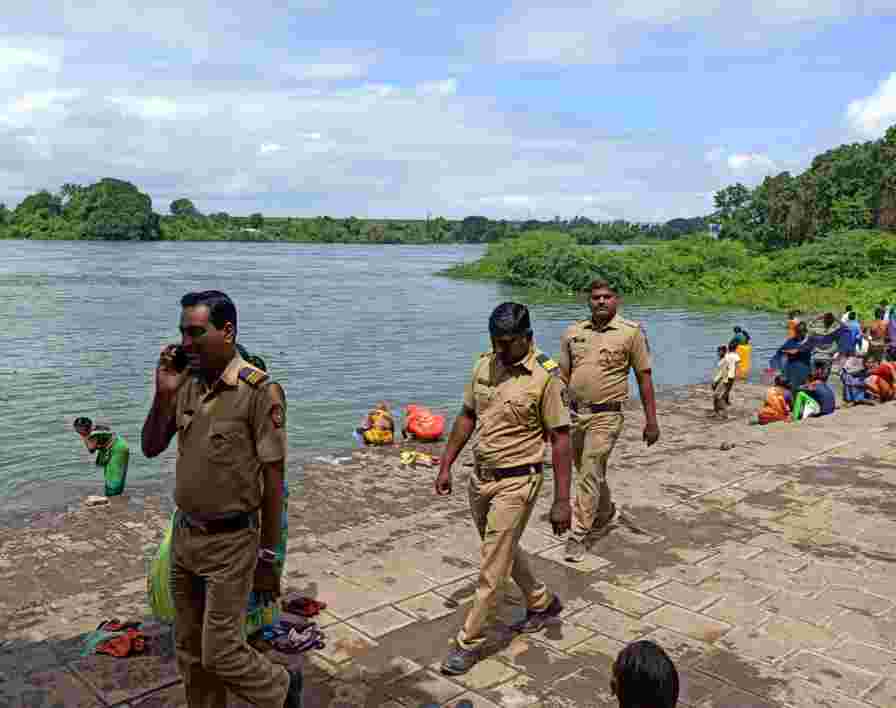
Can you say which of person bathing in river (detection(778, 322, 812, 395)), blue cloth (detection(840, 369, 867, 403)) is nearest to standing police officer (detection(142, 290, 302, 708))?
person bathing in river (detection(778, 322, 812, 395))

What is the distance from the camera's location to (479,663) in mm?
4227

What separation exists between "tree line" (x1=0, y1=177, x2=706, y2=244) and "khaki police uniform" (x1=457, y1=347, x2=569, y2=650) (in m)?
64.8

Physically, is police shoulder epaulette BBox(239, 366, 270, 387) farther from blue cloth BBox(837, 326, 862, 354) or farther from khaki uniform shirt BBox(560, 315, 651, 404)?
blue cloth BBox(837, 326, 862, 354)

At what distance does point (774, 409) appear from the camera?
11.6m

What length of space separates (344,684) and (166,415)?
1.65 meters

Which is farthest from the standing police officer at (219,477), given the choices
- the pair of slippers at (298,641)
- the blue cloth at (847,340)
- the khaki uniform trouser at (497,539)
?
the blue cloth at (847,340)

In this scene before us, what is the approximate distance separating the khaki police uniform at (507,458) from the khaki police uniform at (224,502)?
1.26 m

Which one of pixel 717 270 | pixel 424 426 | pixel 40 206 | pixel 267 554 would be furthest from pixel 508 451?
pixel 40 206

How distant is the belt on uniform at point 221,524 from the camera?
10.5 feet

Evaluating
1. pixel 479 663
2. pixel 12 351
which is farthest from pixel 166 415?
pixel 12 351

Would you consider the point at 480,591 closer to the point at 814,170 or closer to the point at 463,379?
the point at 463,379

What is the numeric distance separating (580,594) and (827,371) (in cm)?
851

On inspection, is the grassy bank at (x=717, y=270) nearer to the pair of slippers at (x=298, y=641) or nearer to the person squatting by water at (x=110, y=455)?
the person squatting by water at (x=110, y=455)

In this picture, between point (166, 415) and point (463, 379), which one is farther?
point (463, 379)
